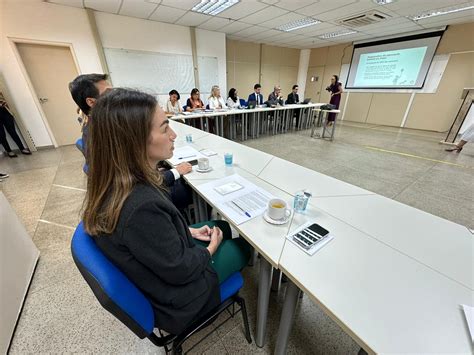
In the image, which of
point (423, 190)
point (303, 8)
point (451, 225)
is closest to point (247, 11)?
point (303, 8)

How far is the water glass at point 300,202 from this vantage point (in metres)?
1.04

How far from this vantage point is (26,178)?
322cm

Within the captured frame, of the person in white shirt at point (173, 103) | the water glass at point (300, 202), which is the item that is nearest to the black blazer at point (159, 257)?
the water glass at point (300, 202)

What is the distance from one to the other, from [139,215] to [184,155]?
1.35 metres

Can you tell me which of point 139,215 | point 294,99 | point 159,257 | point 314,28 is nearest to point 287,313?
point 159,257

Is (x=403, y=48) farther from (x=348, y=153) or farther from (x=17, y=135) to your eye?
(x=17, y=135)

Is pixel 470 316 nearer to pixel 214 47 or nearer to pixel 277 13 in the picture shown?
pixel 277 13

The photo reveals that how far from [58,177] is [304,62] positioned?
10536mm

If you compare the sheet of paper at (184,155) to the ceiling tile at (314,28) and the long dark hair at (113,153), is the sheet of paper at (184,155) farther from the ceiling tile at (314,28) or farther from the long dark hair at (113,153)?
the ceiling tile at (314,28)

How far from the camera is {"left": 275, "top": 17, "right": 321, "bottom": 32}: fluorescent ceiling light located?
5219mm

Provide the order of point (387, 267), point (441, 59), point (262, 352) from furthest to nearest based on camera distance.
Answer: point (441, 59)
point (262, 352)
point (387, 267)

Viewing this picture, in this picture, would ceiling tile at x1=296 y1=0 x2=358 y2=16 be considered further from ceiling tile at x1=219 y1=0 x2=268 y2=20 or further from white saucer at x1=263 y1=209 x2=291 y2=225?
white saucer at x1=263 y1=209 x2=291 y2=225

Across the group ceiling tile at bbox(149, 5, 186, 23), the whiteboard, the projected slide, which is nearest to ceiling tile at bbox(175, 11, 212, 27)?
ceiling tile at bbox(149, 5, 186, 23)

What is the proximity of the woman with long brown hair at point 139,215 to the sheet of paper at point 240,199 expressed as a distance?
30 cm
